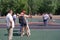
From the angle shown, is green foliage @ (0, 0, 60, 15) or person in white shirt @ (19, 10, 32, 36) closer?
person in white shirt @ (19, 10, 32, 36)

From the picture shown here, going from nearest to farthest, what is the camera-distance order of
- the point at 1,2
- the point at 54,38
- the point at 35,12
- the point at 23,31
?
the point at 54,38, the point at 23,31, the point at 1,2, the point at 35,12

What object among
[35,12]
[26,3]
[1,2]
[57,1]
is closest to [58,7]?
[57,1]

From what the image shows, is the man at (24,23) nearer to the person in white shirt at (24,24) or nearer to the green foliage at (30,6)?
the person in white shirt at (24,24)

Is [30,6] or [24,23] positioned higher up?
[30,6]

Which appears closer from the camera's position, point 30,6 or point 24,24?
point 24,24

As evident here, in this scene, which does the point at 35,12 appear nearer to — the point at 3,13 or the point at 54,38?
the point at 3,13

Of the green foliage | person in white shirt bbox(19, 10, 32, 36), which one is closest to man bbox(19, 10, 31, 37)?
person in white shirt bbox(19, 10, 32, 36)

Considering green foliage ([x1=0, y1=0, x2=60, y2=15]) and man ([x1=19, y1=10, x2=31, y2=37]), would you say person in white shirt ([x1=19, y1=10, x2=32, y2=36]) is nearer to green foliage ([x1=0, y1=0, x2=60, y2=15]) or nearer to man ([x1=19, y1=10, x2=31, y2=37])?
man ([x1=19, y1=10, x2=31, y2=37])

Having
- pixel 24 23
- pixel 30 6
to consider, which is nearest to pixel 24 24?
pixel 24 23

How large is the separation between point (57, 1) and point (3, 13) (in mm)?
17253

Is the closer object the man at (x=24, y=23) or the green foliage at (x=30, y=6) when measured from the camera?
the man at (x=24, y=23)

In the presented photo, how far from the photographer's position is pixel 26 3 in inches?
2601

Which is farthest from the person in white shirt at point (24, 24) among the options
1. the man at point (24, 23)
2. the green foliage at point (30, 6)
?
the green foliage at point (30, 6)

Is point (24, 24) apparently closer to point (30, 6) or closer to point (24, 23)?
point (24, 23)
